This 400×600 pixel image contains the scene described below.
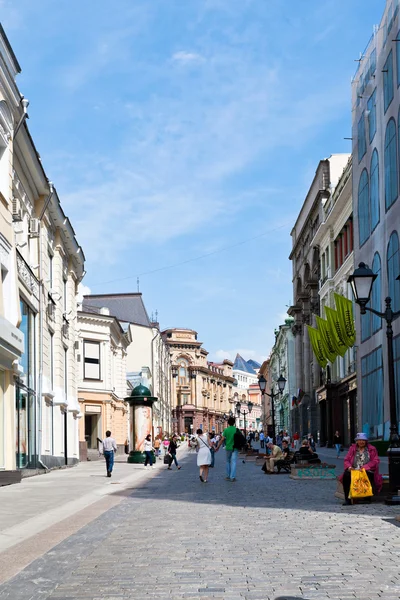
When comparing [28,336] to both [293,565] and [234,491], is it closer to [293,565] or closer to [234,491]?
[234,491]

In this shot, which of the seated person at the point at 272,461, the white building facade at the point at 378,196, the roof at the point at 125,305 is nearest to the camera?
the seated person at the point at 272,461

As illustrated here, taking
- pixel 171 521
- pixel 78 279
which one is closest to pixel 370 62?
pixel 78 279

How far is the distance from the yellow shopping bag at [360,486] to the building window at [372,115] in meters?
27.3

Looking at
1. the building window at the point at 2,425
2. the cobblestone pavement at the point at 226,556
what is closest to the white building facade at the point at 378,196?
the building window at the point at 2,425

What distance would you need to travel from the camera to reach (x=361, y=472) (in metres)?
14.2

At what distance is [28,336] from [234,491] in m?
12.4

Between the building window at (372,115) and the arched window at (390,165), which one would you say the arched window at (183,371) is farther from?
the arched window at (390,165)

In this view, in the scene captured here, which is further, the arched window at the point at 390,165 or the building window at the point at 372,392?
the building window at the point at 372,392

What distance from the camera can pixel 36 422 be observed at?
30.0 m

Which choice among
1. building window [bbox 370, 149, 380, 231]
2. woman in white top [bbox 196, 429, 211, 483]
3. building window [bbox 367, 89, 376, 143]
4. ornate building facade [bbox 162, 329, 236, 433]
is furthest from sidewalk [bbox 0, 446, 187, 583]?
ornate building facade [bbox 162, 329, 236, 433]

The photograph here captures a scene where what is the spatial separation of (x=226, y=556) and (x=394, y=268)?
90.1 ft

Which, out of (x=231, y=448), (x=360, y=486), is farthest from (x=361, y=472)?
(x=231, y=448)

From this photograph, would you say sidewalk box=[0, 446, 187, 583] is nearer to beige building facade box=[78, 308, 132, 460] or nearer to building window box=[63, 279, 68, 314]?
building window box=[63, 279, 68, 314]

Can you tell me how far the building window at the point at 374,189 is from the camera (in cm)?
3845
